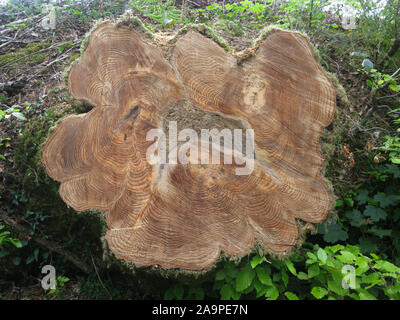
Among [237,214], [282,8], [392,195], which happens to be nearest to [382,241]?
[392,195]

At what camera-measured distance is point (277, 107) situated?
1643 millimetres

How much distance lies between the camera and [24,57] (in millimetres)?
3012

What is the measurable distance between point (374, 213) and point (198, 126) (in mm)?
1465

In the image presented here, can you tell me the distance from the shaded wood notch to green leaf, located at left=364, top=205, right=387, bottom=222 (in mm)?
662

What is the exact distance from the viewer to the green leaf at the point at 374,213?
6.80 ft

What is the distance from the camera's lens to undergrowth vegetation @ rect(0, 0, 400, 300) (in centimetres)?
169

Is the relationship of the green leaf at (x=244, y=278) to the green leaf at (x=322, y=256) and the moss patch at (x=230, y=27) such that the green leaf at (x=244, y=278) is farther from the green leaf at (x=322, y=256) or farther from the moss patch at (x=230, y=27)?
the moss patch at (x=230, y=27)

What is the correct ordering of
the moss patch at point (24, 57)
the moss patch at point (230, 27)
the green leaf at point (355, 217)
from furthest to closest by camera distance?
the moss patch at point (24, 57) → the moss patch at point (230, 27) → the green leaf at point (355, 217)

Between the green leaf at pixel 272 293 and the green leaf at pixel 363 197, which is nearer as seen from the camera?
the green leaf at pixel 272 293

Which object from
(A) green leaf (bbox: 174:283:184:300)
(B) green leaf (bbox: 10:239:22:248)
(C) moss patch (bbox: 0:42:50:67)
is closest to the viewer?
(A) green leaf (bbox: 174:283:184:300)

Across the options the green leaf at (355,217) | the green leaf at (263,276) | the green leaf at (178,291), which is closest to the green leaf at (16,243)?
the green leaf at (178,291)

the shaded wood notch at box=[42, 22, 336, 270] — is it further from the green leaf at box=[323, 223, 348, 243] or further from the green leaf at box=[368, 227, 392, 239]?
the green leaf at box=[368, 227, 392, 239]

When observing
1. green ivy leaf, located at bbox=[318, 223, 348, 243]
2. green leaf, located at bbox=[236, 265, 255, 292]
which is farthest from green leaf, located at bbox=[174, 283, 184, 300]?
green ivy leaf, located at bbox=[318, 223, 348, 243]
